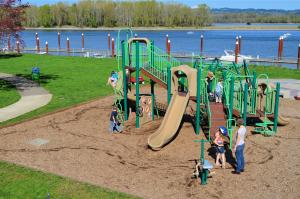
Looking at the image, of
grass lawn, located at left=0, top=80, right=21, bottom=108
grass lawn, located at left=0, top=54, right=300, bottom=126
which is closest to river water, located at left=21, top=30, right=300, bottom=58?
grass lawn, located at left=0, top=54, right=300, bottom=126

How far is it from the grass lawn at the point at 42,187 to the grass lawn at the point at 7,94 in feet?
30.7

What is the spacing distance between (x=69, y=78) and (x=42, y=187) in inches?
764

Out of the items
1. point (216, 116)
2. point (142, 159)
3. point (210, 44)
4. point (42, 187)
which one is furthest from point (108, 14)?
point (42, 187)

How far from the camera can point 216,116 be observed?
15031 millimetres

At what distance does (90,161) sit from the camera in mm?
12984

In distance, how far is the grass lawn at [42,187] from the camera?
10359 mm

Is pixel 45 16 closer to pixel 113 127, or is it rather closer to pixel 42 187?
pixel 113 127

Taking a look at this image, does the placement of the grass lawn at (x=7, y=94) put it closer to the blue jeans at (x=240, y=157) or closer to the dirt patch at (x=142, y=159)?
the dirt patch at (x=142, y=159)

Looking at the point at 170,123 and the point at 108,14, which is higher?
the point at 108,14

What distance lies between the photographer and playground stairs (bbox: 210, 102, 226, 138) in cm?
1453

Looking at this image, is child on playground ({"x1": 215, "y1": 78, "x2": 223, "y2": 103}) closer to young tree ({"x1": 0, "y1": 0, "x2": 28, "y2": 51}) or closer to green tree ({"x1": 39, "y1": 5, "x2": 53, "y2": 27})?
young tree ({"x1": 0, "y1": 0, "x2": 28, "y2": 51})

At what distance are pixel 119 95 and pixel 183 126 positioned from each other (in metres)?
4.23

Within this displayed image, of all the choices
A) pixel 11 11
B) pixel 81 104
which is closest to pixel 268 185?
pixel 81 104

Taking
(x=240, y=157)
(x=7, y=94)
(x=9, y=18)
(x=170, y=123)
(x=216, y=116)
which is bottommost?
(x=7, y=94)
